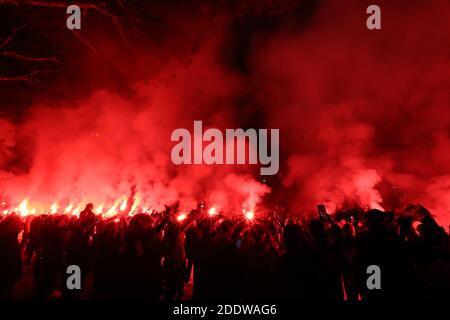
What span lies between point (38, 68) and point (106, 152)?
1250 cm

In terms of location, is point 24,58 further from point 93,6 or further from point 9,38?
point 93,6

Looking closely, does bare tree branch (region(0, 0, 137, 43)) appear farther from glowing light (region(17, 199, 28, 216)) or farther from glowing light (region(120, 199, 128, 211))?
glowing light (region(17, 199, 28, 216))

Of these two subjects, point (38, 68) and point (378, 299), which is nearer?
point (378, 299)

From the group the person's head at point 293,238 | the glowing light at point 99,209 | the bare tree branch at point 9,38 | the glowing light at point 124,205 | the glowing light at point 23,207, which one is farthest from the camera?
the glowing light at point 124,205

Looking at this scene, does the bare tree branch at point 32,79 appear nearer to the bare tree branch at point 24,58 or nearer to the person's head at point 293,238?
the bare tree branch at point 24,58

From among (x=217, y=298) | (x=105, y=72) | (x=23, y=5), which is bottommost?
(x=217, y=298)

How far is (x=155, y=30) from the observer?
701 centimetres

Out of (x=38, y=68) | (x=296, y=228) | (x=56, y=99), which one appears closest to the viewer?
(x=296, y=228)

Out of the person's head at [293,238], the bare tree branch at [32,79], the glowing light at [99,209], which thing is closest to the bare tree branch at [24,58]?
the bare tree branch at [32,79]

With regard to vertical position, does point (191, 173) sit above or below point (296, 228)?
above

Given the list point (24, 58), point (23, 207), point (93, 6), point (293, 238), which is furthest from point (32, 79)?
point (23, 207)

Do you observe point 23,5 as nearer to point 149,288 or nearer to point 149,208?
point 149,288

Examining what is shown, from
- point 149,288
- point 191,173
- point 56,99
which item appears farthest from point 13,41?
point 191,173

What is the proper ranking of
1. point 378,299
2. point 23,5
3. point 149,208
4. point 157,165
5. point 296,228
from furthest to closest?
point 157,165 < point 149,208 < point 23,5 < point 378,299 < point 296,228
